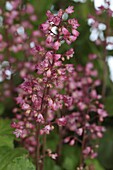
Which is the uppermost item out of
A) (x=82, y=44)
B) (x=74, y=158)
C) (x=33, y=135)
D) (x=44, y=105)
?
(x=82, y=44)

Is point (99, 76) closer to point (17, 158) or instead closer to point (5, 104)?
point (5, 104)

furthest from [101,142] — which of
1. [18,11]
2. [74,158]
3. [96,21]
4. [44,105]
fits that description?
[44,105]

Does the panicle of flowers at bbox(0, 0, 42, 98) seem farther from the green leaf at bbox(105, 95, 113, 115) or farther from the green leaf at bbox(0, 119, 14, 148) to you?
the green leaf at bbox(105, 95, 113, 115)

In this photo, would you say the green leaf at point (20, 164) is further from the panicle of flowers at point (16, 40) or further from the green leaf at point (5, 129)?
the panicle of flowers at point (16, 40)

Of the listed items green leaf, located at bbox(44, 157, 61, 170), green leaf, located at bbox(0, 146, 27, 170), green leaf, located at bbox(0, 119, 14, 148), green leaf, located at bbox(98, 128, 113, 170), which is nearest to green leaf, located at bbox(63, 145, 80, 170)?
green leaf, located at bbox(44, 157, 61, 170)

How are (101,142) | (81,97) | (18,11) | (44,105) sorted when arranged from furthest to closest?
(101,142), (18,11), (81,97), (44,105)

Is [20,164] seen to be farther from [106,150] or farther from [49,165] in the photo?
[106,150]

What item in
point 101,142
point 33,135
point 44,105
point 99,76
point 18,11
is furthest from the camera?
point 99,76
